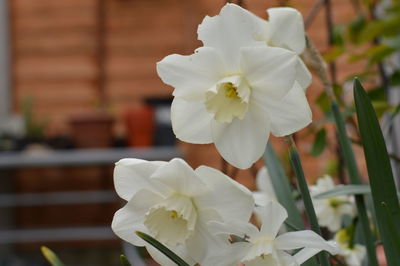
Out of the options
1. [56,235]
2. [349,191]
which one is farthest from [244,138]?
[56,235]

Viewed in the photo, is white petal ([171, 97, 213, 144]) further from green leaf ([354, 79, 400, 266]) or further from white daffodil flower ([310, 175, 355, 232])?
white daffodil flower ([310, 175, 355, 232])

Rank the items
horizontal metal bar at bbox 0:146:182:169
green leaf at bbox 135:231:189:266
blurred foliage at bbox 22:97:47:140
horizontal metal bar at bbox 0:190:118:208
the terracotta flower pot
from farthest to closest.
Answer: horizontal metal bar at bbox 0:190:118:208
blurred foliage at bbox 22:97:47:140
the terracotta flower pot
horizontal metal bar at bbox 0:146:182:169
green leaf at bbox 135:231:189:266

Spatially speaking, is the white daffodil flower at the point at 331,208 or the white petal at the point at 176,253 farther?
the white daffodil flower at the point at 331,208

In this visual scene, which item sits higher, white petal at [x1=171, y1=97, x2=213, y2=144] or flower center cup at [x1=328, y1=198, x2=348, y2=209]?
white petal at [x1=171, y1=97, x2=213, y2=144]

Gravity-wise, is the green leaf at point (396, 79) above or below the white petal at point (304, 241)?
above

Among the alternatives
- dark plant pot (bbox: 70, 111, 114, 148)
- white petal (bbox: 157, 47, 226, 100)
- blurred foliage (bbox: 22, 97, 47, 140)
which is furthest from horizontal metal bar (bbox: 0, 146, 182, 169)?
white petal (bbox: 157, 47, 226, 100)

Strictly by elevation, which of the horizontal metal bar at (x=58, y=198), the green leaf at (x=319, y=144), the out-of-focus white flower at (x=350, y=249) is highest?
the green leaf at (x=319, y=144)

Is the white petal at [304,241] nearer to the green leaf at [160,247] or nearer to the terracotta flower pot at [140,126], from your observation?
the green leaf at [160,247]

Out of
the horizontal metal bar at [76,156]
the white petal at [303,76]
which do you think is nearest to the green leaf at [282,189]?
the white petal at [303,76]
